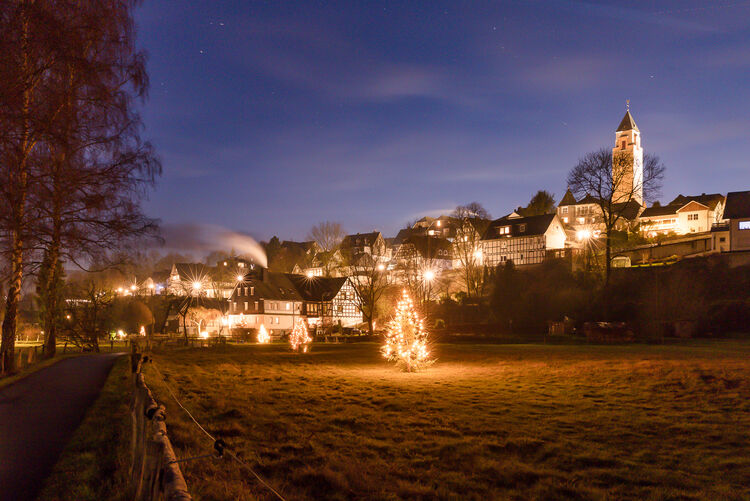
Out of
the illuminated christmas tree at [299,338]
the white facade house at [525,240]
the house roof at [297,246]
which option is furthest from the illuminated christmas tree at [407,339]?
the house roof at [297,246]

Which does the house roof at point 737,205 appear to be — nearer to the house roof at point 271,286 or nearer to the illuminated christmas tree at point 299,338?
the illuminated christmas tree at point 299,338

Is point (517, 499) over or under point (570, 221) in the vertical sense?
under

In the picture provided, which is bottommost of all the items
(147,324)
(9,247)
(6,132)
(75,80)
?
(147,324)

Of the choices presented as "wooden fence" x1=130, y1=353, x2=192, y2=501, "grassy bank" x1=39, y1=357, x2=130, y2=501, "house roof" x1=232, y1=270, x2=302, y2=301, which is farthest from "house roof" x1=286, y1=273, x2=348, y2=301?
"wooden fence" x1=130, y1=353, x2=192, y2=501

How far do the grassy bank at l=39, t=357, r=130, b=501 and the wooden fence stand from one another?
709mm

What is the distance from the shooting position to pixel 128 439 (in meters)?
7.77

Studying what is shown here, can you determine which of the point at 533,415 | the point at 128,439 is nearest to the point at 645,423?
the point at 533,415

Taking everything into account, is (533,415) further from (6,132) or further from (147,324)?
(147,324)

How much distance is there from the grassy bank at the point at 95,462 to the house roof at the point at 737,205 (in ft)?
209

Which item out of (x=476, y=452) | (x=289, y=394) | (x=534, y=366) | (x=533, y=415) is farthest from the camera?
(x=534, y=366)

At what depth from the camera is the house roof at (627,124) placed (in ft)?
419

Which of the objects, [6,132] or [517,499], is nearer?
[517,499]

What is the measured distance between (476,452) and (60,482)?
588 cm

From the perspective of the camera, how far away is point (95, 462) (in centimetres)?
699
